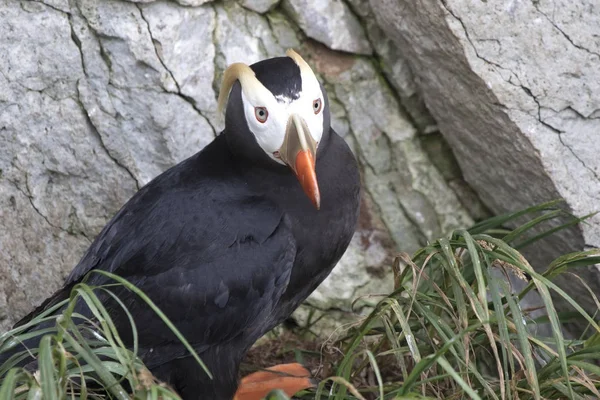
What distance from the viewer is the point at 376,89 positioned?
3.87 m

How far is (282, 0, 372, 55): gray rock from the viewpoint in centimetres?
376

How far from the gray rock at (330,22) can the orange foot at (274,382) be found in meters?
1.41

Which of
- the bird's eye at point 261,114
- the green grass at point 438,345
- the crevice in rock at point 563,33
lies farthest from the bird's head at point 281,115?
the crevice in rock at point 563,33

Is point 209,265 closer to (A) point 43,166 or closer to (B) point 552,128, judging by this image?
(A) point 43,166

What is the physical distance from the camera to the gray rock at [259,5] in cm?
373

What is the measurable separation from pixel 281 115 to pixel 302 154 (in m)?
0.16

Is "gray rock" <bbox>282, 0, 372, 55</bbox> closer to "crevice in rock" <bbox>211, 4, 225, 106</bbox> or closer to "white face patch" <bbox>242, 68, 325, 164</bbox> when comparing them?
"crevice in rock" <bbox>211, 4, 225, 106</bbox>

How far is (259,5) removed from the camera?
12.3 feet

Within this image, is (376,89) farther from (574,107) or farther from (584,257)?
(584,257)

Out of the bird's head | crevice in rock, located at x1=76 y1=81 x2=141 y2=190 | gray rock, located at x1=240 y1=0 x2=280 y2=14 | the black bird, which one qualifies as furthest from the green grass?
gray rock, located at x1=240 y1=0 x2=280 y2=14

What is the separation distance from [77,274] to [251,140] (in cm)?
76

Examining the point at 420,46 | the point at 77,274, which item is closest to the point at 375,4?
the point at 420,46

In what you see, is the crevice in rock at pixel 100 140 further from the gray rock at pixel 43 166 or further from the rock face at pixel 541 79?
the rock face at pixel 541 79

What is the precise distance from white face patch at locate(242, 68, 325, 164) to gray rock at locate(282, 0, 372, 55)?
3.32 ft
